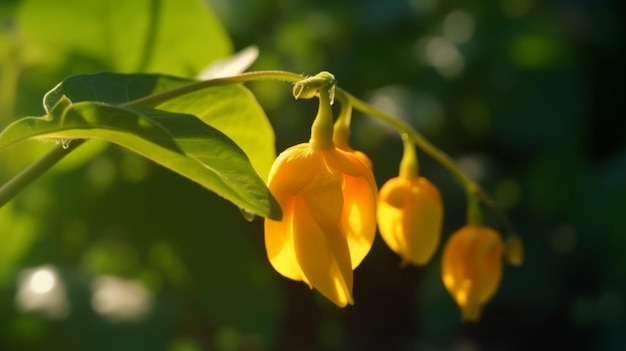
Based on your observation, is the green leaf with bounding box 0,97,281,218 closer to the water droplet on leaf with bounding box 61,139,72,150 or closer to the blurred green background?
the water droplet on leaf with bounding box 61,139,72,150

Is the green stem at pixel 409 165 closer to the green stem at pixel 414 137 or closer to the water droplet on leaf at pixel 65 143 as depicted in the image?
the green stem at pixel 414 137

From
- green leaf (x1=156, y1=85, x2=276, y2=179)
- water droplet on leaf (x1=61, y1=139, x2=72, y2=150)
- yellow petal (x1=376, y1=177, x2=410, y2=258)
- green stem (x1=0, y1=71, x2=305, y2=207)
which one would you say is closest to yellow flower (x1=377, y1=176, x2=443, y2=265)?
yellow petal (x1=376, y1=177, x2=410, y2=258)

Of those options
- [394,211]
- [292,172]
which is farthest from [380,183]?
[292,172]

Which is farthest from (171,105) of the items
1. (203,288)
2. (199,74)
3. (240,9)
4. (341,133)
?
(240,9)

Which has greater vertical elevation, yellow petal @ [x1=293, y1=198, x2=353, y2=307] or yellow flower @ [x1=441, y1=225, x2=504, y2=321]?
yellow petal @ [x1=293, y1=198, x2=353, y2=307]

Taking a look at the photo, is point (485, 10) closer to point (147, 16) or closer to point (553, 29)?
point (553, 29)
